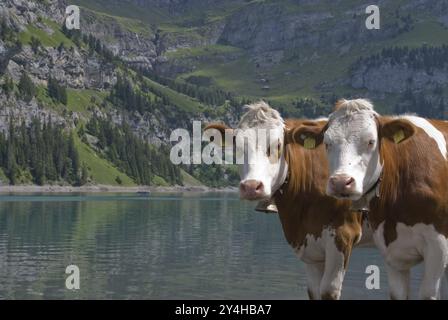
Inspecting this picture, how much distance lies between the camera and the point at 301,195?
1542cm

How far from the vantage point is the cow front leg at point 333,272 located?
1450cm

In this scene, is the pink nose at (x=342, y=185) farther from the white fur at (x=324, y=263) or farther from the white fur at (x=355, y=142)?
the white fur at (x=324, y=263)

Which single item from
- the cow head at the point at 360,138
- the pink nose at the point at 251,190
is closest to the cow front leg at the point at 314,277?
the pink nose at the point at 251,190

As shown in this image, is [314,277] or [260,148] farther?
[314,277]

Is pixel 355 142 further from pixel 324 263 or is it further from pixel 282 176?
pixel 324 263

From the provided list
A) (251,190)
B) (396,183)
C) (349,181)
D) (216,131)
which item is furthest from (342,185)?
(216,131)

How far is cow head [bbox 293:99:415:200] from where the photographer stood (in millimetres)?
12812

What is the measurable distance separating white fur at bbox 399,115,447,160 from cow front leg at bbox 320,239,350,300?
2771 mm

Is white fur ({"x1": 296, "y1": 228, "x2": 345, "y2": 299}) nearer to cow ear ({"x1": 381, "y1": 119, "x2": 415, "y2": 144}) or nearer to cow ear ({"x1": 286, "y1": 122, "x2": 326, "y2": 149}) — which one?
cow ear ({"x1": 286, "y1": 122, "x2": 326, "y2": 149})

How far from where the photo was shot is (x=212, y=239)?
10094cm

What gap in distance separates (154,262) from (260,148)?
203 ft

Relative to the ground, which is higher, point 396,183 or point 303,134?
point 303,134

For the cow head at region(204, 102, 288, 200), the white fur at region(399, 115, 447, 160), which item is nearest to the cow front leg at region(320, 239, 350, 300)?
the cow head at region(204, 102, 288, 200)
